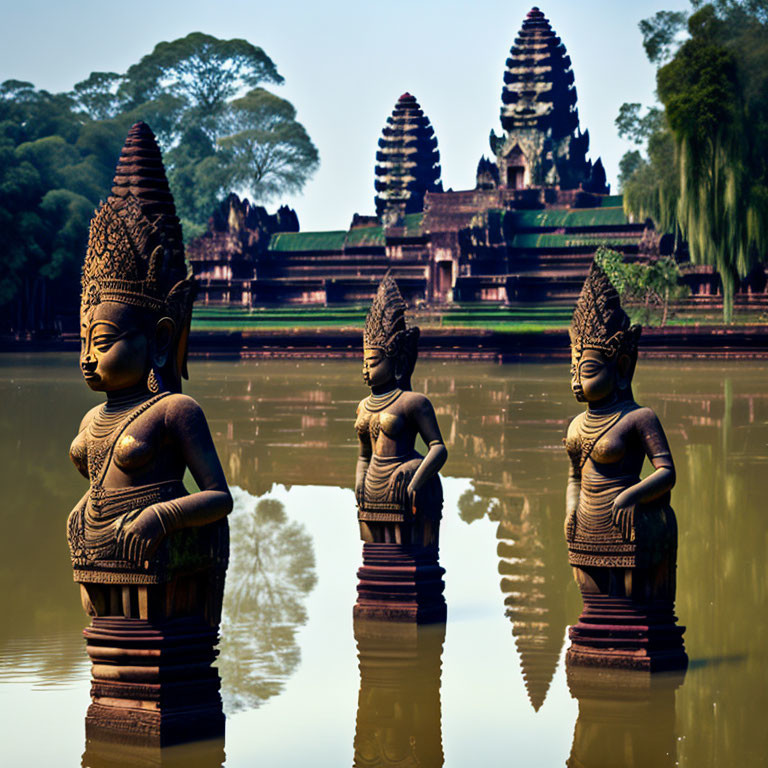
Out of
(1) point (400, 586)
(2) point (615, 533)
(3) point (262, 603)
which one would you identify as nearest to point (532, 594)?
(1) point (400, 586)

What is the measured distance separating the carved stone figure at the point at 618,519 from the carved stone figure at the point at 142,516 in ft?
7.07

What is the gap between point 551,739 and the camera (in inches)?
251

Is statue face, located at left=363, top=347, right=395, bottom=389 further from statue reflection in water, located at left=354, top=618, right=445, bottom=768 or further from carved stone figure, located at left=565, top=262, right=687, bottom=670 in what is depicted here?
carved stone figure, located at left=565, top=262, right=687, bottom=670

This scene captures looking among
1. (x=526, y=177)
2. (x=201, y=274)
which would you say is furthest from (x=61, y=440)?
(x=526, y=177)

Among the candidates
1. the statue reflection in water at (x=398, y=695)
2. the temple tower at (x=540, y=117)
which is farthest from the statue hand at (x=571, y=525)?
the temple tower at (x=540, y=117)

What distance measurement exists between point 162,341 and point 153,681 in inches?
53.8

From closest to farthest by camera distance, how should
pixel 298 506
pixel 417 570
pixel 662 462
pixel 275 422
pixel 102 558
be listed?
1. pixel 102 558
2. pixel 662 462
3. pixel 417 570
4. pixel 298 506
5. pixel 275 422

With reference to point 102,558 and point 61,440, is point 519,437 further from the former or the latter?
point 102,558

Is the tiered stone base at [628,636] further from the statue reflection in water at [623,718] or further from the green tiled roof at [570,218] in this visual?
the green tiled roof at [570,218]

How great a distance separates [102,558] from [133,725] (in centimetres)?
69

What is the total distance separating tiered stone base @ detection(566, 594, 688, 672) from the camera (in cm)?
700

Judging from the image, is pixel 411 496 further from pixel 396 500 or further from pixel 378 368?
pixel 378 368

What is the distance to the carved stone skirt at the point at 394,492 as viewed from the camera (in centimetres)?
835

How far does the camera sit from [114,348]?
5.63 meters
